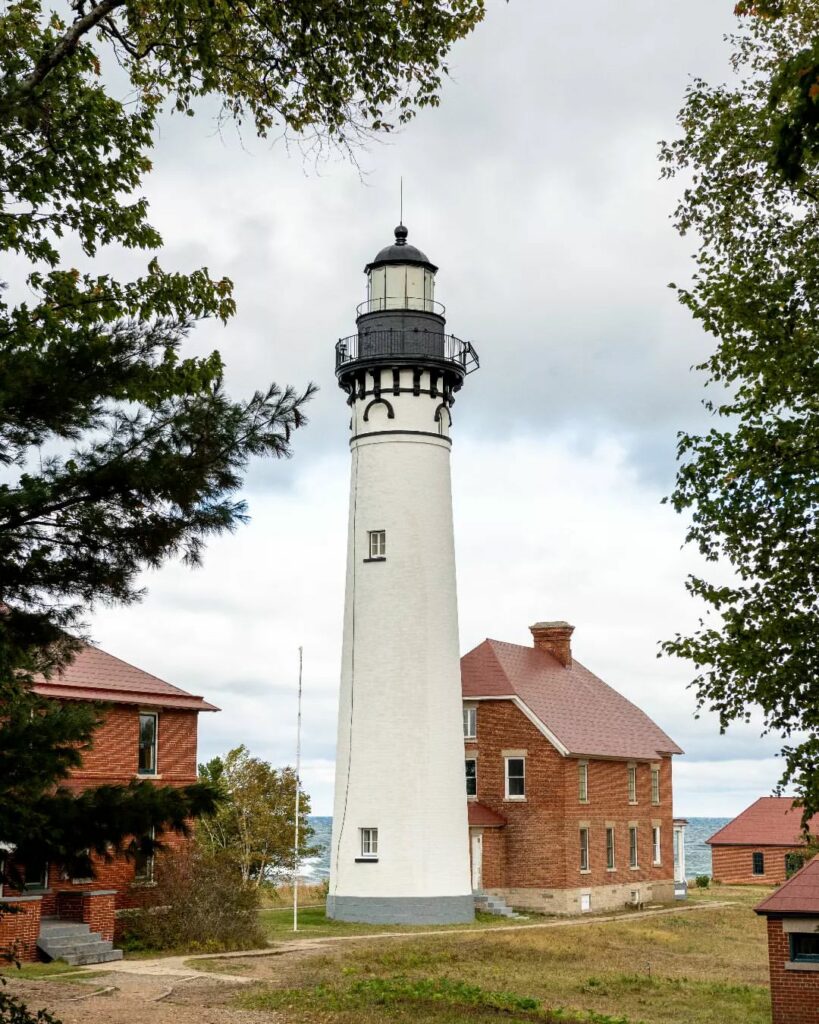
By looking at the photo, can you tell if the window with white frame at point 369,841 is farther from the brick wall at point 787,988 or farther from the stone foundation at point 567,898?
the brick wall at point 787,988

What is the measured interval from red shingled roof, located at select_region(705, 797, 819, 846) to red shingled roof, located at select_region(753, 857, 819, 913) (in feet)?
132

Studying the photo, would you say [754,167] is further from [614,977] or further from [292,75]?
[614,977]

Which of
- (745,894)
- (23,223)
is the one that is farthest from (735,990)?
(745,894)

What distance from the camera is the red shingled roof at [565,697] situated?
133 ft

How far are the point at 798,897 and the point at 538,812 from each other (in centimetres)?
1846

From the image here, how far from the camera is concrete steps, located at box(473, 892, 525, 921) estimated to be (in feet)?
120

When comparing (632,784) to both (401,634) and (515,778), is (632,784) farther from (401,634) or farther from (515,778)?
(401,634)

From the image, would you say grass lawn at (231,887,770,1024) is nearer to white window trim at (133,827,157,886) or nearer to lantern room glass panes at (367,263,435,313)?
white window trim at (133,827,157,886)

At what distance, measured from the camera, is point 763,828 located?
62.4m

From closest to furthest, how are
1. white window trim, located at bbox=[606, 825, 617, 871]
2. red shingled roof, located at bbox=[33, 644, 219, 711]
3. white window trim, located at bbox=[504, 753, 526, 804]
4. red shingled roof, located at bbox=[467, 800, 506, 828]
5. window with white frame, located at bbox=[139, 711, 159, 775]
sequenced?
red shingled roof, located at bbox=[33, 644, 219, 711], window with white frame, located at bbox=[139, 711, 159, 775], red shingled roof, located at bbox=[467, 800, 506, 828], white window trim, located at bbox=[504, 753, 526, 804], white window trim, located at bbox=[606, 825, 617, 871]

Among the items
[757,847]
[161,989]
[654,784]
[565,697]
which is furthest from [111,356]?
[757,847]

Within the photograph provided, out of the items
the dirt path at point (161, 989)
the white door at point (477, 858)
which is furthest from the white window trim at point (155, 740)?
the white door at point (477, 858)

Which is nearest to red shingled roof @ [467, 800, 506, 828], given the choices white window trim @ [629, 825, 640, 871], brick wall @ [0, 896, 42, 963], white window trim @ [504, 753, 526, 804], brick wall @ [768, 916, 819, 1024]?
white window trim @ [504, 753, 526, 804]

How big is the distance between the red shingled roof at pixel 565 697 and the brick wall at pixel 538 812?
60 centimetres
